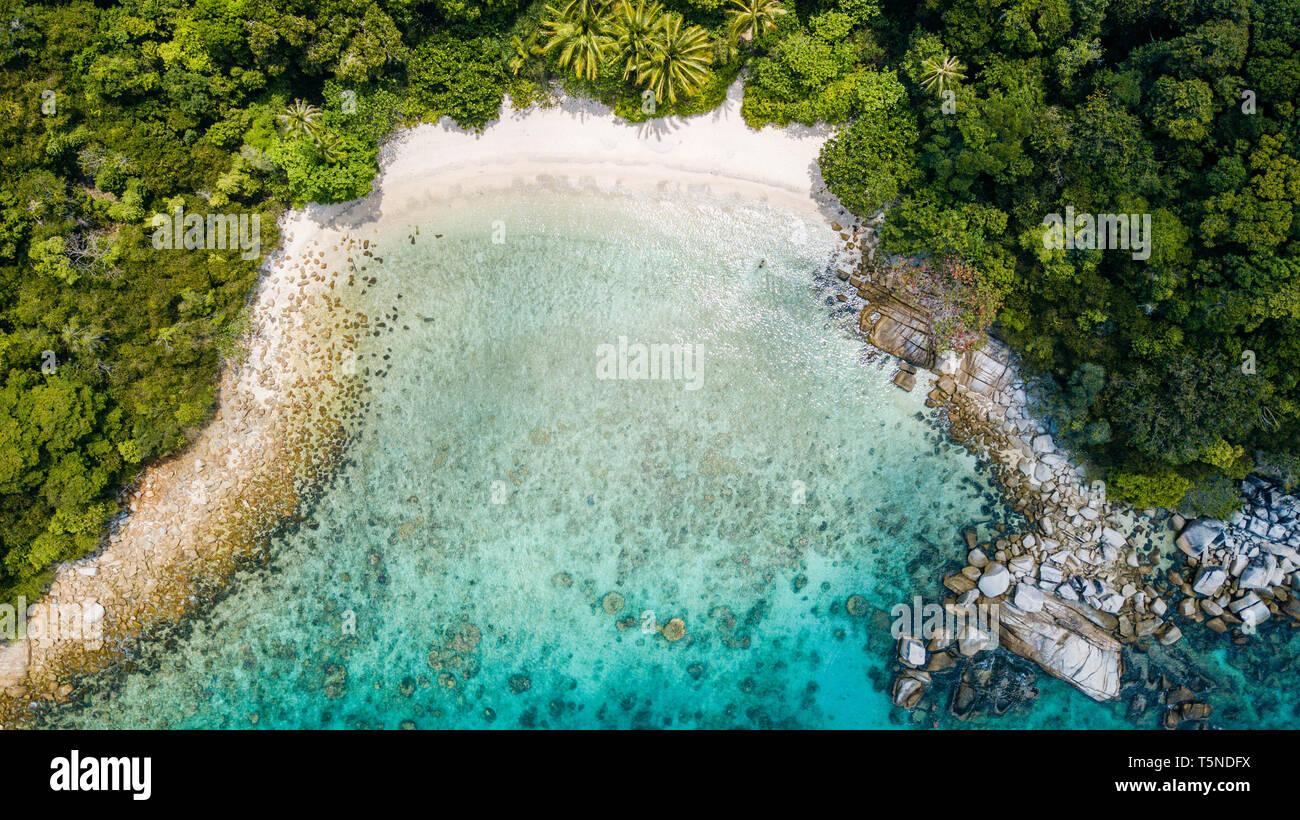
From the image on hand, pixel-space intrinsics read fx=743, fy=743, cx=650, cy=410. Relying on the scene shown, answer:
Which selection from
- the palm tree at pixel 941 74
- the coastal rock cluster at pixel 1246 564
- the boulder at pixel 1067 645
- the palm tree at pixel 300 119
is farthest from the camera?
the boulder at pixel 1067 645

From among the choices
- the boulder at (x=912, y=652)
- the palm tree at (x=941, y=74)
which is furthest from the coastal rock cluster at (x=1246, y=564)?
the palm tree at (x=941, y=74)

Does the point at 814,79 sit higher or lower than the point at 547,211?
higher

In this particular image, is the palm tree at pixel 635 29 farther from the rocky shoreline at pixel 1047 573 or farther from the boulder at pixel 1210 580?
the boulder at pixel 1210 580

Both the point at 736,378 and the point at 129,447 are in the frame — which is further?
the point at 736,378

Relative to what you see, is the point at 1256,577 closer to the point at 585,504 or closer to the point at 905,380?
the point at 905,380

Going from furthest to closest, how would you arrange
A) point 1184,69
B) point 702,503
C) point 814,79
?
point 702,503 < point 814,79 < point 1184,69

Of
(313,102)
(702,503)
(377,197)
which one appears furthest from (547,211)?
(702,503)

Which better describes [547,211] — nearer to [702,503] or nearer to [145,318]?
[702,503]
